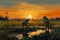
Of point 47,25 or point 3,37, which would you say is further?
point 47,25

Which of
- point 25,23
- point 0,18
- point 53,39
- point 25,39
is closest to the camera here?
point 25,39

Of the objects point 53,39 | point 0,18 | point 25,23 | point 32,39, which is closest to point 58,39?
point 53,39

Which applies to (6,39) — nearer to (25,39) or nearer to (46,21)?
(25,39)

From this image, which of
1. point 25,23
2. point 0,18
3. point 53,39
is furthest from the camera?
point 0,18

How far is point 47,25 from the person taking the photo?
131ft

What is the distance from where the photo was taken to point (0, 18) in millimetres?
130000

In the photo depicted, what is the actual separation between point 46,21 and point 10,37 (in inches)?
273

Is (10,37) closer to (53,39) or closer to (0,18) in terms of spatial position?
(53,39)

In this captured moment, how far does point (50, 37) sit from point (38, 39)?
2.07 metres

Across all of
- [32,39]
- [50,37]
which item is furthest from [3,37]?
[50,37]

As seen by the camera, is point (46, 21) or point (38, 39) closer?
point (38, 39)

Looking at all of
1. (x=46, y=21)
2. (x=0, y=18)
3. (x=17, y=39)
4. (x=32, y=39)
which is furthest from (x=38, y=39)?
(x=0, y=18)

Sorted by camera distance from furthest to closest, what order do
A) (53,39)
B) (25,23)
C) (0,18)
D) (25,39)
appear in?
1. (0,18)
2. (25,23)
3. (53,39)
4. (25,39)

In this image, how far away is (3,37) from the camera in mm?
36312
